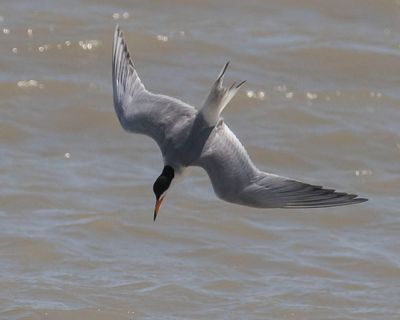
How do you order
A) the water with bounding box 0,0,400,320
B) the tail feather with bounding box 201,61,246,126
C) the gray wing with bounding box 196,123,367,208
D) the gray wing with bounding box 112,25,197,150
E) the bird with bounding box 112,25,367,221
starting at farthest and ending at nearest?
the water with bounding box 0,0,400,320
the gray wing with bounding box 112,25,197,150
the tail feather with bounding box 201,61,246,126
the bird with bounding box 112,25,367,221
the gray wing with bounding box 196,123,367,208

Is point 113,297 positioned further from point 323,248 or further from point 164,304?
point 323,248

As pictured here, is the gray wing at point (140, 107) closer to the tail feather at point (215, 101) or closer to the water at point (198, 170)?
the tail feather at point (215, 101)

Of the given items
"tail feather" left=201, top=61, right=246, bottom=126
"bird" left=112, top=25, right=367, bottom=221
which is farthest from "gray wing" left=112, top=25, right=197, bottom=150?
"tail feather" left=201, top=61, right=246, bottom=126

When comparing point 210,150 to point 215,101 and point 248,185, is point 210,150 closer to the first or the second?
point 215,101

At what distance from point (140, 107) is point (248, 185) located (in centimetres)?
115

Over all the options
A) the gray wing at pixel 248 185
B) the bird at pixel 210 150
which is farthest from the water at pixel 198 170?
the gray wing at pixel 248 185

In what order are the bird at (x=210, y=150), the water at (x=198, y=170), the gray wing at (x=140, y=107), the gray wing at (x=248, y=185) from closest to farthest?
the gray wing at (x=248, y=185), the bird at (x=210, y=150), the gray wing at (x=140, y=107), the water at (x=198, y=170)

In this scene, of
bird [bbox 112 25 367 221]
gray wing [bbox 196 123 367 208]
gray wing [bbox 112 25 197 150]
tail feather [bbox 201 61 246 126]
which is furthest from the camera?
gray wing [bbox 112 25 197 150]

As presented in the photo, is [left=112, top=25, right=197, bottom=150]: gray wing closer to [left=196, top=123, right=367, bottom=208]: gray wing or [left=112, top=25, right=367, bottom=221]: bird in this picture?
[left=112, top=25, right=367, bottom=221]: bird

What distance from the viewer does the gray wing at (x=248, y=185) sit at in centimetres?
675

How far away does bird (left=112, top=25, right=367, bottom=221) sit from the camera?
6.91 meters

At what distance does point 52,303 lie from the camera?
→ 8.04 meters

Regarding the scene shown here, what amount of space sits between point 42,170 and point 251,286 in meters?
2.06

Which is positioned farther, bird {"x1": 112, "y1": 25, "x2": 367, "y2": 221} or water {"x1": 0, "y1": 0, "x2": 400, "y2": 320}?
water {"x1": 0, "y1": 0, "x2": 400, "y2": 320}
